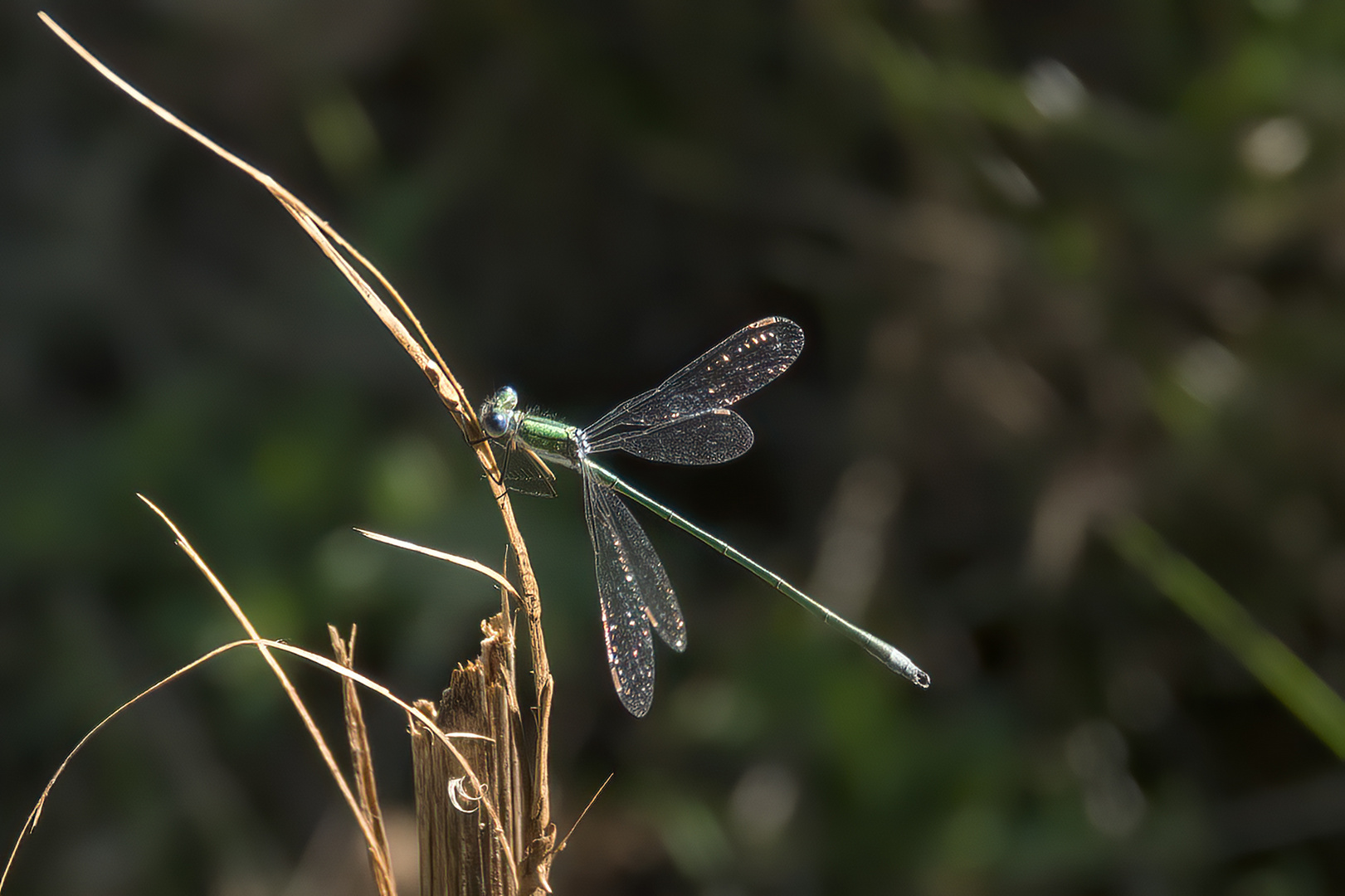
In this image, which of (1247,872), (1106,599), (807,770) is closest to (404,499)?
(807,770)

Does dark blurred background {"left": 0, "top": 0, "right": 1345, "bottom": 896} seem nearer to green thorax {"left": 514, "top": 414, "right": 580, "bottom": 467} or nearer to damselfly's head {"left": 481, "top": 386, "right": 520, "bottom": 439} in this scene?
green thorax {"left": 514, "top": 414, "right": 580, "bottom": 467}

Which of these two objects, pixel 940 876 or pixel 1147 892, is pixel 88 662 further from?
pixel 1147 892

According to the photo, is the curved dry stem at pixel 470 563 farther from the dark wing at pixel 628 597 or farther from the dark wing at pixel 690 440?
the dark wing at pixel 690 440

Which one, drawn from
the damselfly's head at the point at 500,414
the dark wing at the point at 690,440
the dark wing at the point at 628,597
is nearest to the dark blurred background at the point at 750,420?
the dark wing at the point at 690,440

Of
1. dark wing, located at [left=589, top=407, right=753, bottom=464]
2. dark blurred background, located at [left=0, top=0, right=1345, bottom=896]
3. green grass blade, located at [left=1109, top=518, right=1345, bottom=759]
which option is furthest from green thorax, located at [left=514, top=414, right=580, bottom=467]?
green grass blade, located at [left=1109, top=518, right=1345, bottom=759]

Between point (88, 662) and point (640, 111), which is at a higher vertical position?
point (640, 111)
